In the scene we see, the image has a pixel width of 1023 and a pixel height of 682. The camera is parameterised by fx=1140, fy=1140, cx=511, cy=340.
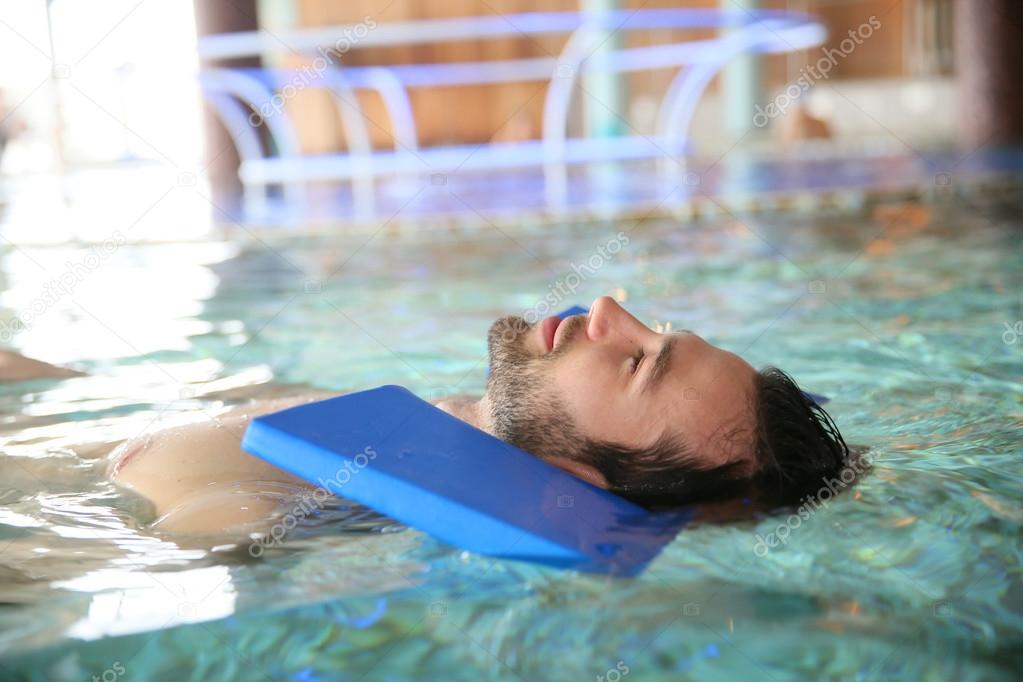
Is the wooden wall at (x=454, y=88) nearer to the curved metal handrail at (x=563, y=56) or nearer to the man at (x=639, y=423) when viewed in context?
the curved metal handrail at (x=563, y=56)

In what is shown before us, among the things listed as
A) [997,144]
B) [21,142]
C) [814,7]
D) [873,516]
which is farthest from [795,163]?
[21,142]

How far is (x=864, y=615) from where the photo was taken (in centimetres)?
154

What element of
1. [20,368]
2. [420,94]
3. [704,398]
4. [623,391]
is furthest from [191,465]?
[420,94]

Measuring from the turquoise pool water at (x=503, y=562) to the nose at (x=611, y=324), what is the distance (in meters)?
0.40

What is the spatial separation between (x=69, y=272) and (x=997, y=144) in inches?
312

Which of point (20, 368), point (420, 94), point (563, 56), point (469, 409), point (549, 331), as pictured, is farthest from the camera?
point (420, 94)

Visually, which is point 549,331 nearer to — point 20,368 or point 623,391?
point 623,391

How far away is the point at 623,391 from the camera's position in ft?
6.50

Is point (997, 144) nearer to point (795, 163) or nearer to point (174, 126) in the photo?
point (795, 163)

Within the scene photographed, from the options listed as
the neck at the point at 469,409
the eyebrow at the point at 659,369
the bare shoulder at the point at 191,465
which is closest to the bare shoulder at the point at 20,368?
the bare shoulder at the point at 191,465

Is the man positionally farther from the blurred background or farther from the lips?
the blurred background

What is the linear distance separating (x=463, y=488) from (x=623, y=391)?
393 millimetres

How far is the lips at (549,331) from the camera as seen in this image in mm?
2064

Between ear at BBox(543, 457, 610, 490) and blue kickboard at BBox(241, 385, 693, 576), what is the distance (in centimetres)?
12
